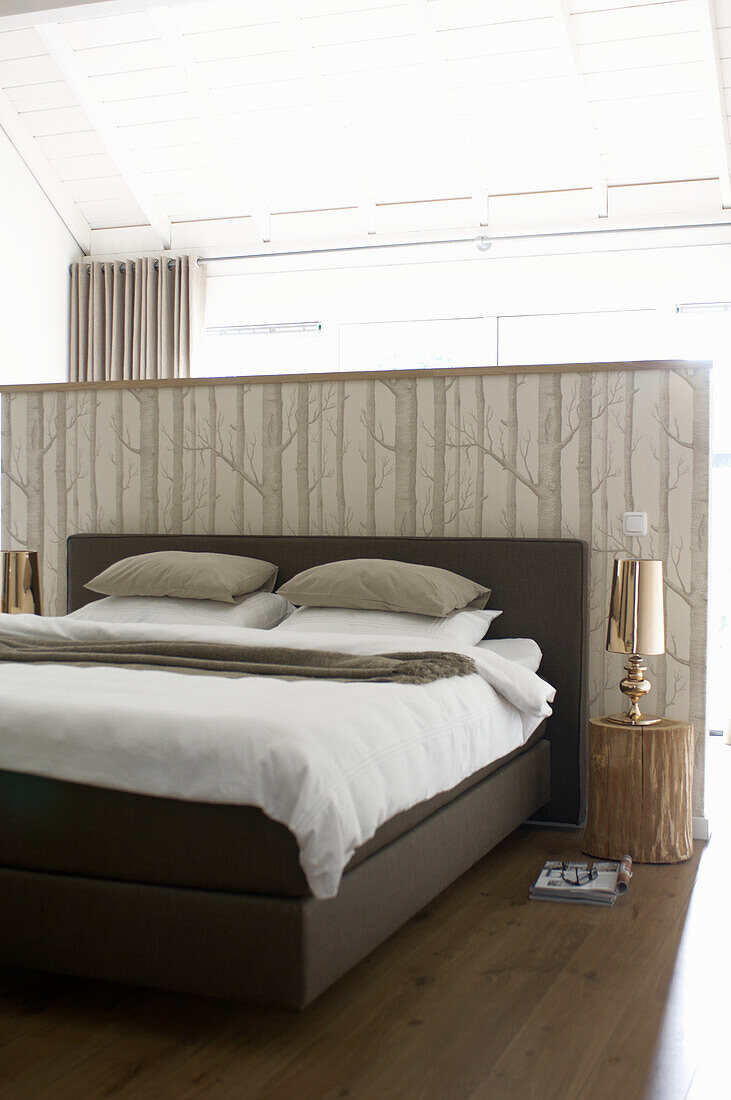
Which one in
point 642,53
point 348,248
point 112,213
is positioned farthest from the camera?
point 112,213

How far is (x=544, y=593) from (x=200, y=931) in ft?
6.69

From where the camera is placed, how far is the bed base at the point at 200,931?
5.87 feet

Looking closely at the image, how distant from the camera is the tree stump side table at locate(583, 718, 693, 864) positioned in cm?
308

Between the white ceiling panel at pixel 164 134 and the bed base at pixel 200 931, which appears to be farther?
the white ceiling panel at pixel 164 134

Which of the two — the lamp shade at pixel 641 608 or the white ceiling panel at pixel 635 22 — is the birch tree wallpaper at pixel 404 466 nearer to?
the lamp shade at pixel 641 608

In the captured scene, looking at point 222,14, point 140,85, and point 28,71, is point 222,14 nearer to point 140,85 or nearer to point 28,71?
point 140,85

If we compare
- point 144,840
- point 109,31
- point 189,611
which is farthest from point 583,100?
point 144,840

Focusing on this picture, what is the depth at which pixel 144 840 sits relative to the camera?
6.23 ft

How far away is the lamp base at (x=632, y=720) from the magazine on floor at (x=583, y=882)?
425 millimetres

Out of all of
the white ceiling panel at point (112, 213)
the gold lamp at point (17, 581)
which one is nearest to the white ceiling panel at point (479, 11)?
the white ceiling panel at point (112, 213)

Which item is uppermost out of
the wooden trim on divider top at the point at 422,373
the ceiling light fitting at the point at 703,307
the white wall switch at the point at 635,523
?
the ceiling light fitting at the point at 703,307

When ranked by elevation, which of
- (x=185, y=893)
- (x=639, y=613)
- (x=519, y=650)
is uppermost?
(x=639, y=613)

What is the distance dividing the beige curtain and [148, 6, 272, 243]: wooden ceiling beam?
523 millimetres

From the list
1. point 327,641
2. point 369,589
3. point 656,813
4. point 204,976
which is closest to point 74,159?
point 369,589
